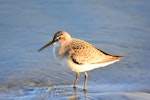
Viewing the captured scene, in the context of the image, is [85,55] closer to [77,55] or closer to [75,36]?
[77,55]

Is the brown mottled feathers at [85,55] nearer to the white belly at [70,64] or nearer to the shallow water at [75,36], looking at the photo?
the white belly at [70,64]

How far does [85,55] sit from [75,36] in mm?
2224

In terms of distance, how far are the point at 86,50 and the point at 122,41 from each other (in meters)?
2.23

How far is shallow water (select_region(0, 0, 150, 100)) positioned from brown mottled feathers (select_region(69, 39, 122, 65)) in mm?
434

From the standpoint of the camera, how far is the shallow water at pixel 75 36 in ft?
31.2

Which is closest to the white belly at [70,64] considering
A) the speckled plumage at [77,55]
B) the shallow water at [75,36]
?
the speckled plumage at [77,55]

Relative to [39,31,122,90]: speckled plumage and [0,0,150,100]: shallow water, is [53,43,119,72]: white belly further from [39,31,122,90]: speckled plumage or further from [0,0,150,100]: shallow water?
[0,0,150,100]: shallow water

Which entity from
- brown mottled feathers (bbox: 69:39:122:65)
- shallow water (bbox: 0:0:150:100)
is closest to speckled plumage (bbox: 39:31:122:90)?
brown mottled feathers (bbox: 69:39:122:65)

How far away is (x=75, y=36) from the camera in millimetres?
11898

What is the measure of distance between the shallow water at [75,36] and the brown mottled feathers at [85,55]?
17.1 inches

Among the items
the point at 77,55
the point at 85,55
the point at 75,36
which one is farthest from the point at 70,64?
the point at 75,36

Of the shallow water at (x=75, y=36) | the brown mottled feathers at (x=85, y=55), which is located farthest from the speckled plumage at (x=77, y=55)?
the shallow water at (x=75, y=36)

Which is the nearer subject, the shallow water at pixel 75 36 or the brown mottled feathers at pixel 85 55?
the shallow water at pixel 75 36

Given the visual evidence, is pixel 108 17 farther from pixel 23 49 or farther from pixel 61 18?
pixel 23 49
